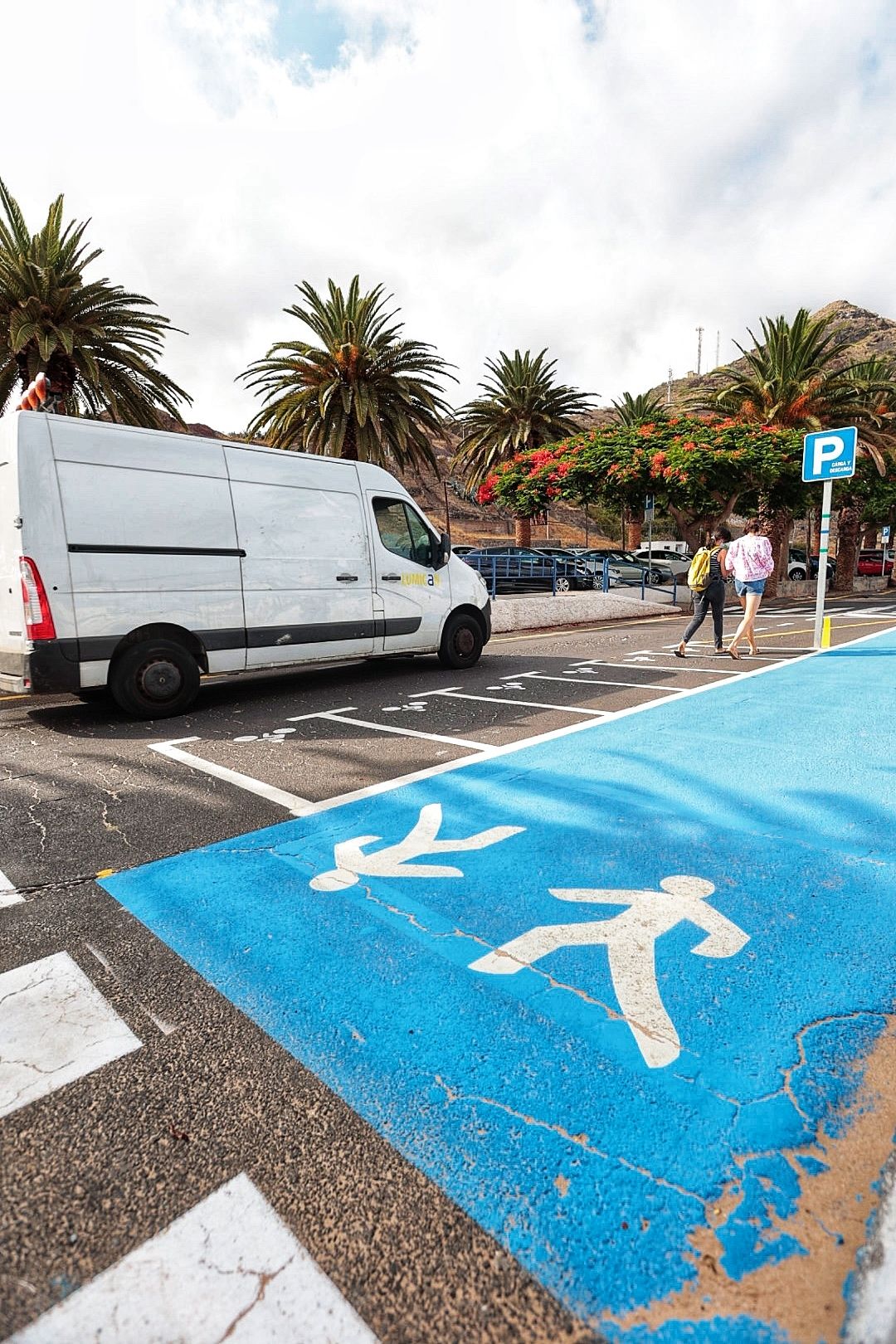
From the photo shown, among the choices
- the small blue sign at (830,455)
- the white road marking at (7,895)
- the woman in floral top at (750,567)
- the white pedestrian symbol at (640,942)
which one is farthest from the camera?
the small blue sign at (830,455)

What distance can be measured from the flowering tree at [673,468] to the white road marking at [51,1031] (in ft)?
67.5

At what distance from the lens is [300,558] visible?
715cm

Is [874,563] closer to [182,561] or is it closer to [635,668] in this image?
[635,668]

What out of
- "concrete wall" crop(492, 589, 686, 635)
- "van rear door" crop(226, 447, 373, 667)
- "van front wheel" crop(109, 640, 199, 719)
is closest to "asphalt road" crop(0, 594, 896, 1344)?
"van front wheel" crop(109, 640, 199, 719)

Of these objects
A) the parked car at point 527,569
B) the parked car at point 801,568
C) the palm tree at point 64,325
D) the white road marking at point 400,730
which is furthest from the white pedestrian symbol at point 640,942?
the parked car at point 801,568

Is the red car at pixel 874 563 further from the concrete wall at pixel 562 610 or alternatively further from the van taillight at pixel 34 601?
the van taillight at pixel 34 601

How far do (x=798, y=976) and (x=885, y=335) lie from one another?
124 m

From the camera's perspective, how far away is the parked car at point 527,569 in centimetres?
1630

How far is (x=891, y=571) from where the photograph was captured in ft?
120

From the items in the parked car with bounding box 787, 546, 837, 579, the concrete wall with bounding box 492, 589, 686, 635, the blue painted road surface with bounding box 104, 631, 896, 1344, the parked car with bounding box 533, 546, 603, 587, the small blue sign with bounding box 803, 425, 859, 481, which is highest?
the small blue sign with bounding box 803, 425, 859, 481

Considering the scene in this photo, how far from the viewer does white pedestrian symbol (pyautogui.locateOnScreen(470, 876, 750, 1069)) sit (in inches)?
82.1

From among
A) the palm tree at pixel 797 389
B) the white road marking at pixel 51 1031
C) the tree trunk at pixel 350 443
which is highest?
the palm tree at pixel 797 389

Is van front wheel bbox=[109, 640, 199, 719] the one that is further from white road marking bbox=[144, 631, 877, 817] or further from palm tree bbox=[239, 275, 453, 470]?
palm tree bbox=[239, 275, 453, 470]

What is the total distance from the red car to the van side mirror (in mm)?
37689
